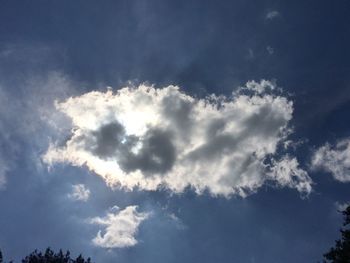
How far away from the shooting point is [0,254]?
49.1 metres

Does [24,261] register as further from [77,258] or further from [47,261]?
[77,258]

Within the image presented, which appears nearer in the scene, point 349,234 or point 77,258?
point 349,234

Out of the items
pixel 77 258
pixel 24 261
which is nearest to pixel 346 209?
pixel 77 258

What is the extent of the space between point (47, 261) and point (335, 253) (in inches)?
1332

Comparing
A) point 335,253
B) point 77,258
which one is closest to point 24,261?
point 77,258

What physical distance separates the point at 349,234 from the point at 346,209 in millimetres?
2638

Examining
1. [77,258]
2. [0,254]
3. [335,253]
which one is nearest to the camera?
[335,253]

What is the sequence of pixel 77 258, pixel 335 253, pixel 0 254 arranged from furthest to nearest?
1. pixel 77 258
2. pixel 0 254
3. pixel 335 253

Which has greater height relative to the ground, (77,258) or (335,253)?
(77,258)

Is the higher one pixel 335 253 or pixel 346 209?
pixel 346 209

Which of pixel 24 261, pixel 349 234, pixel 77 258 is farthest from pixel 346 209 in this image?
pixel 24 261

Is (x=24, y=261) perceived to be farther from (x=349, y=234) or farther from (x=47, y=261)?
(x=349, y=234)

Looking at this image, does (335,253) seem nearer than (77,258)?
Yes

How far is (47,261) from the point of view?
166 feet
